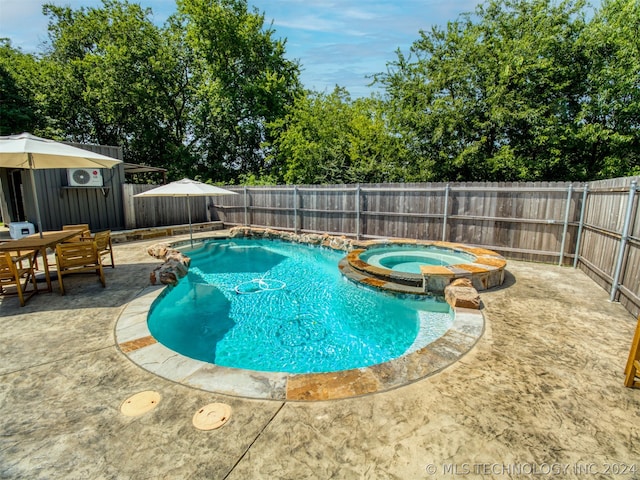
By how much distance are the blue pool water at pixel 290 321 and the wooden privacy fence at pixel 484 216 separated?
9.57 ft

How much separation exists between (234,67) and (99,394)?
2197 centimetres

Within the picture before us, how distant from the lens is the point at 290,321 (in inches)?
193

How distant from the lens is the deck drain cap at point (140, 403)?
2.24m

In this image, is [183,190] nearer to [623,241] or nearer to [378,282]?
[378,282]

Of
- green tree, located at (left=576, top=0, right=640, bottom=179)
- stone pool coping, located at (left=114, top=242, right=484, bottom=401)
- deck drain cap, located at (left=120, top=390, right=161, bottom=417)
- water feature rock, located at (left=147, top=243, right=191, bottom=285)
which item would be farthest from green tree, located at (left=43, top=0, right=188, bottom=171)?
green tree, located at (left=576, top=0, right=640, bottom=179)

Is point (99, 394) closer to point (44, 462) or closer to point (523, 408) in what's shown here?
point (44, 462)

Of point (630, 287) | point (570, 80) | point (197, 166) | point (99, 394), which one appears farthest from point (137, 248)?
point (570, 80)

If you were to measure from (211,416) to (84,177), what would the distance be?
11.1 meters

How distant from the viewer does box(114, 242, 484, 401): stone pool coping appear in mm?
2451

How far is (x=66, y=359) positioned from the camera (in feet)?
9.79

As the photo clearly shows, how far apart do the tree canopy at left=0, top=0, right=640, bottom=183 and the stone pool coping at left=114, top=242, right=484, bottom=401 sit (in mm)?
12028

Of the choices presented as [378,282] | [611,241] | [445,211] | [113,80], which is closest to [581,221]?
[611,241]

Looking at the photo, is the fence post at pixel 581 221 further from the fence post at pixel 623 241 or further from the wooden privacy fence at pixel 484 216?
the fence post at pixel 623 241

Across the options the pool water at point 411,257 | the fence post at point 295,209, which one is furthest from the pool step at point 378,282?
the fence post at point 295,209
